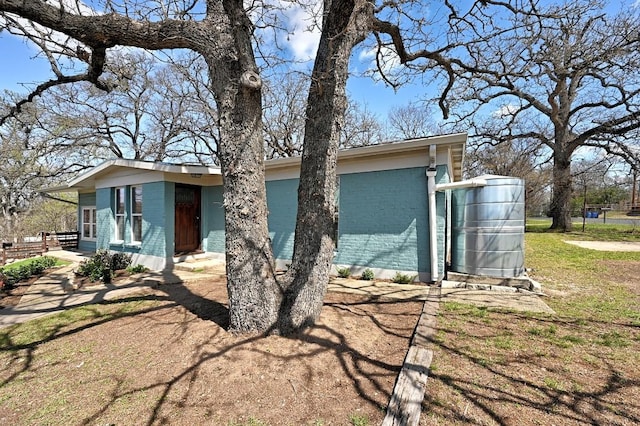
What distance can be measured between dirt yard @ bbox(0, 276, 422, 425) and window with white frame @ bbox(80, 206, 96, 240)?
10097 mm

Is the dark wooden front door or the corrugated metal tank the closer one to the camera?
the corrugated metal tank

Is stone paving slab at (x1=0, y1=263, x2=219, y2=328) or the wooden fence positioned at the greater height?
the wooden fence

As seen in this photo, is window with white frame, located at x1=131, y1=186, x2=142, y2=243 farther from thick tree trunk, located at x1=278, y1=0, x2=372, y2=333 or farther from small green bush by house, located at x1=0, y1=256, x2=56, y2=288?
thick tree trunk, located at x1=278, y1=0, x2=372, y2=333

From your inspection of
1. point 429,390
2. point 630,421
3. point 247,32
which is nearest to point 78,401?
point 429,390

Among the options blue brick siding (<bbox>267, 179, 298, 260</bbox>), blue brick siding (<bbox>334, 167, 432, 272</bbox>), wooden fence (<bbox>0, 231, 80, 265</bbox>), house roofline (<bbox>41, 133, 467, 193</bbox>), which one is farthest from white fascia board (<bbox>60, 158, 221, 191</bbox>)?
blue brick siding (<bbox>334, 167, 432, 272</bbox>)

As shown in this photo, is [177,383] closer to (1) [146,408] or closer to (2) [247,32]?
(1) [146,408]

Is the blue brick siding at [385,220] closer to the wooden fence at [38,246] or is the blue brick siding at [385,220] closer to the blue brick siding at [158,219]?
the blue brick siding at [158,219]

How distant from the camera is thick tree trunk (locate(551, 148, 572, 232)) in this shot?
1638 cm

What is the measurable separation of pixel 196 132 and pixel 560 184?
22.3 m

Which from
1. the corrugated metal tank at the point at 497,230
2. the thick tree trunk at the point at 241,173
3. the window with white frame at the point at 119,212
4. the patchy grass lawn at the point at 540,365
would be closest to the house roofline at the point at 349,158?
the window with white frame at the point at 119,212

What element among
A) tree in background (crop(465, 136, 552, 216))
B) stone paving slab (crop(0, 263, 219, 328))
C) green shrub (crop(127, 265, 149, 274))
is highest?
tree in background (crop(465, 136, 552, 216))

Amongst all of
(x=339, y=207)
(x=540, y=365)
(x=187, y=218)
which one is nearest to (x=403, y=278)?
(x=339, y=207)

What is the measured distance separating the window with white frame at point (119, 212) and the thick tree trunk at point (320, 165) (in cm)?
883

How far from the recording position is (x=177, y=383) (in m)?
2.56
